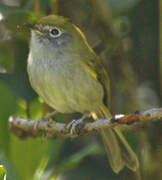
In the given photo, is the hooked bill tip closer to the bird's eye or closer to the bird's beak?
the bird's beak

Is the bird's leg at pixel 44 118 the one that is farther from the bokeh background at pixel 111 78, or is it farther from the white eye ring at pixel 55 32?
the white eye ring at pixel 55 32

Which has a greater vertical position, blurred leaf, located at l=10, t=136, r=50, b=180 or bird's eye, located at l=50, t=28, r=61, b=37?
bird's eye, located at l=50, t=28, r=61, b=37

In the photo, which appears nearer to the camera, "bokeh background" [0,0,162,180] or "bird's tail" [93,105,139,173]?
"bokeh background" [0,0,162,180]

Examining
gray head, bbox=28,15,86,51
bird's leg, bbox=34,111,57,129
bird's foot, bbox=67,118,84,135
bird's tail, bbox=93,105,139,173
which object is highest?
gray head, bbox=28,15,86,51

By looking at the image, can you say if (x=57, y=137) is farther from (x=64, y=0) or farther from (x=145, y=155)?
(x=64, y=0)

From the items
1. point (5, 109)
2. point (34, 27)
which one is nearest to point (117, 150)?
point (5, 109)

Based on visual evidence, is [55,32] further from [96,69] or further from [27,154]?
[27,154]

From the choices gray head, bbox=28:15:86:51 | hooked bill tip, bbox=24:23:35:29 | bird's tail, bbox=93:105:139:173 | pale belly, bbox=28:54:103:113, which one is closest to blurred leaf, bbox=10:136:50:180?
pale belly, bbox=28:54:103:113
